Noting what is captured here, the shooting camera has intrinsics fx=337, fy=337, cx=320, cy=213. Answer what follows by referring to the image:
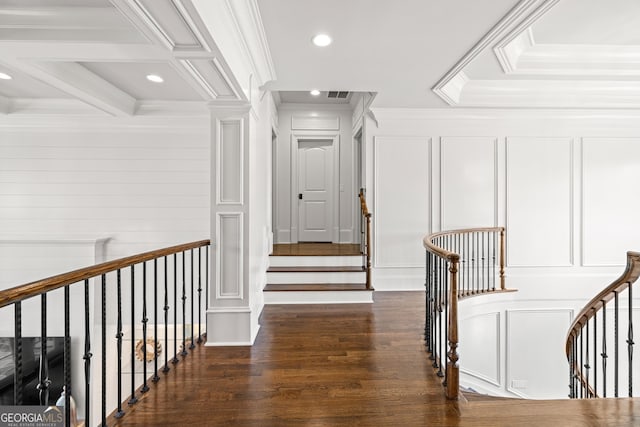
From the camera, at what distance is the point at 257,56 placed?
3.04 meters

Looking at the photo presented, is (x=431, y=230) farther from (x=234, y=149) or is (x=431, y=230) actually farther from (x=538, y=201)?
(x=234, y=149)

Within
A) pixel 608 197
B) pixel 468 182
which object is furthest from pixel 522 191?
pixel 608 197

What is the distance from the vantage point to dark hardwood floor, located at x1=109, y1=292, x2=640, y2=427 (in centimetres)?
193

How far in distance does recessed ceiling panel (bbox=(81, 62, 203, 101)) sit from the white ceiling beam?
0.07 metres

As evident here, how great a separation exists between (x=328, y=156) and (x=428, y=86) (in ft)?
9.14

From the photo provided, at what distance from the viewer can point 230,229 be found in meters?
3.12

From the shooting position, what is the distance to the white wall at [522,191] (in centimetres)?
495

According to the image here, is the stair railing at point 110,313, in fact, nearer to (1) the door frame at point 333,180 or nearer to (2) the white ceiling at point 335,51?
(2) the white ceiling at point 335,51

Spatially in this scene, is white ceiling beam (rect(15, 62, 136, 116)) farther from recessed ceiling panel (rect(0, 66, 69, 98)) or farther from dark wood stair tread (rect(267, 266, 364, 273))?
dark wood stair tread (rect(267, 266, 364, 273))

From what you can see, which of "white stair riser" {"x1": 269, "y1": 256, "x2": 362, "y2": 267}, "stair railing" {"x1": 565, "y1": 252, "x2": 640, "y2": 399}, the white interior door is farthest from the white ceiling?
"white stair riser" {"x1": 269, "y1": 256, "x2": 362, "y2": 267}

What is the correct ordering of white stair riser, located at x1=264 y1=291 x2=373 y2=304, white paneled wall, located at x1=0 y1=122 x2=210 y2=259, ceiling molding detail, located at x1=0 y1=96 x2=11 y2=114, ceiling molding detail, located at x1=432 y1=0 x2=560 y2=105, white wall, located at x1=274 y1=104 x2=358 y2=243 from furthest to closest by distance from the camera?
white wall, located at x1=274 y1=104 x2=358 y2=243 < white paneled wall, located at x1=0 y1=122 x2=210 y2=259 < ceiling molding detail, located at x1=0 y1=96 x2=11 y2=114 < white stair riser, located at x1=264 y1=291 x2=373 y2=304 < ceiling molding detail, located at x1=432 y1=0 x2=560 y2=105

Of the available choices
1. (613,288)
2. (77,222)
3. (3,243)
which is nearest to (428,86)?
(613,288)

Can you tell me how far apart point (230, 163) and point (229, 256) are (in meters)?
0.86

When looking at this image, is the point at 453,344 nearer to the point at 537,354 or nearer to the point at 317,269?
the point at 317,269
